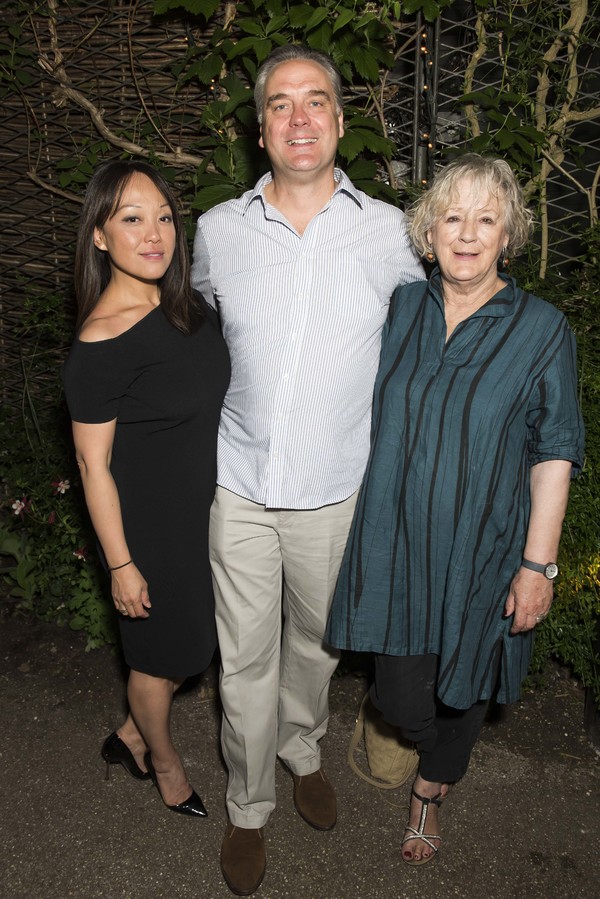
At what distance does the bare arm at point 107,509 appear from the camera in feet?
6.54

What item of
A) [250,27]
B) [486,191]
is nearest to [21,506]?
[250,27]

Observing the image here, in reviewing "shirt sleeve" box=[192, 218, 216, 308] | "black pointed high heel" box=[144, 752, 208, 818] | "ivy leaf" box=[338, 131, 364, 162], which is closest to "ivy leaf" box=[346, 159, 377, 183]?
"ivy leaf" box=[338, 131, 364, 162]

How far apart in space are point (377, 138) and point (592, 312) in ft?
3.43

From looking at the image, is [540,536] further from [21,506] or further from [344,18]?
[21,506]

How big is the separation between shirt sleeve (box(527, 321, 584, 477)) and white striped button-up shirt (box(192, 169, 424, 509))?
0.49 metres

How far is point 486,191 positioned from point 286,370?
0.69 m

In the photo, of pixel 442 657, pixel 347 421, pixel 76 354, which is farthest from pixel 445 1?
pixel 442 657

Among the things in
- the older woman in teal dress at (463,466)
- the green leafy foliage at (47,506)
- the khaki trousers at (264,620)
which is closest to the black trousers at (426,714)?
the older woman in teal dress at (463,466)

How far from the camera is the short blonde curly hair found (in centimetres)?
189

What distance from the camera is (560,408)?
1.87 m

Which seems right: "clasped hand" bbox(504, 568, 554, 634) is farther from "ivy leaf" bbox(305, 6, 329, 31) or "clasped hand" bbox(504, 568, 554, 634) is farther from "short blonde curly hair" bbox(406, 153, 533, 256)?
"ivy leaf" bbox(305, 6, 329, 31)

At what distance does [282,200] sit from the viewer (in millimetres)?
2131

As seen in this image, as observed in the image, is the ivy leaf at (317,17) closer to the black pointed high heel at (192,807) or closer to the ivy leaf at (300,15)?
the ivy leaf at (300,15)

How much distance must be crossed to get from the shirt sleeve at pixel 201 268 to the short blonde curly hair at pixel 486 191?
2.19 ft
